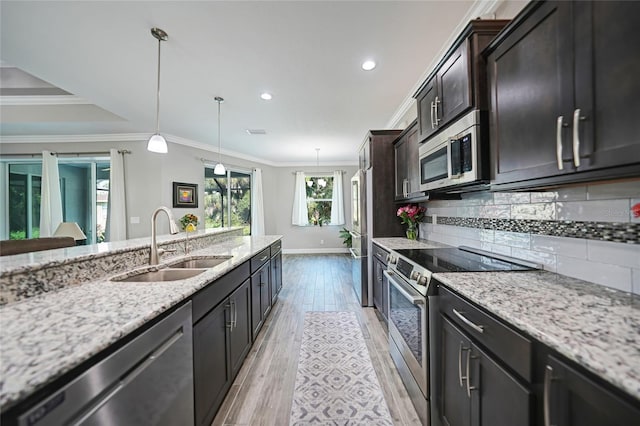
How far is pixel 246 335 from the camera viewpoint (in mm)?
2135

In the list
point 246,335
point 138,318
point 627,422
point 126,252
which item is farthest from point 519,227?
point 126,252

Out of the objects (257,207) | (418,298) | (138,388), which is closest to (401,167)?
(418,298)

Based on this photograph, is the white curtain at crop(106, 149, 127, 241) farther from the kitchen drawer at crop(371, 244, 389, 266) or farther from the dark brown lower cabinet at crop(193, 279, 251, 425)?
the kitchen drawer at crop(371, 244, 389, 266)

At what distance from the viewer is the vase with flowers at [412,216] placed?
297cm

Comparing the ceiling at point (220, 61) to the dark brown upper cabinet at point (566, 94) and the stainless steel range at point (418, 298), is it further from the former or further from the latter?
the stainless steel range at point (418, 298)

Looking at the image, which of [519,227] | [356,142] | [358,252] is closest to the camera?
[519,227]

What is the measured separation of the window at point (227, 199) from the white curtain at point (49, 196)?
2.56 metres

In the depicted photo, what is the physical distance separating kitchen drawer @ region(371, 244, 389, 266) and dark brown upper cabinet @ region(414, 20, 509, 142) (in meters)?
1.24

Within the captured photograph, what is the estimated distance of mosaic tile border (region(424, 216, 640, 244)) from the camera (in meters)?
1.03

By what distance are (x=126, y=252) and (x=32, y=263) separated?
0.51 metres

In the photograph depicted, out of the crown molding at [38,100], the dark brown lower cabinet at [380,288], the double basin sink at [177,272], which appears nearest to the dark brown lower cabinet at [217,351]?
the double basin sink at [177,272]

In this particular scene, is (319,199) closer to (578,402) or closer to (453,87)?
(453,87)

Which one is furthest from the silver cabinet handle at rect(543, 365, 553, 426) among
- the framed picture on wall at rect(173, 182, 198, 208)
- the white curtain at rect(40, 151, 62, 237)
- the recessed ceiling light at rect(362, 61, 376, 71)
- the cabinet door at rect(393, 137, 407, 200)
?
the white curtain at rect(40, 151, 62, 237)

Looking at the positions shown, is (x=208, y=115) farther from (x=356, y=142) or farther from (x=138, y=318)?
(x=138, y=318)
